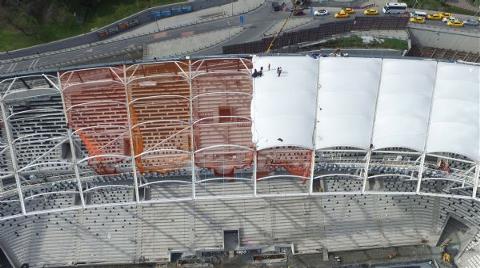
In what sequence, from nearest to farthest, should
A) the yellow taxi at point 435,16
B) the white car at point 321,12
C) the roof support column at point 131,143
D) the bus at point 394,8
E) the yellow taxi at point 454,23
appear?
the roof support column at point 131,143 → the white car at point 321,12 → the yellow taxi at point 454,23 → the bus at point 394,8 → the yellow taxi at point 435,16

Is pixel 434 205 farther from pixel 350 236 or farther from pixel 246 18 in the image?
pixel 246 18

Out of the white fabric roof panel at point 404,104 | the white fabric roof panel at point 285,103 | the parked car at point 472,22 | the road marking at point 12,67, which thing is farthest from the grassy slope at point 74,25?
the parked car at point 472,22

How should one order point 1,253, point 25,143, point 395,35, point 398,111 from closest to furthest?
point 398,111 < point 25,143 < point 1,253 < point 395,35

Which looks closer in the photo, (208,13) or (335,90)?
(335,90)

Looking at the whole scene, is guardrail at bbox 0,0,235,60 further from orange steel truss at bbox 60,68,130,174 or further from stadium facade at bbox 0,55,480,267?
orange steel truss at bbox 60,68,130,174

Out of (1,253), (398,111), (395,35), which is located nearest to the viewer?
(398,111)

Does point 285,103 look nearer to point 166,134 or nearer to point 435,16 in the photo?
point 166,134

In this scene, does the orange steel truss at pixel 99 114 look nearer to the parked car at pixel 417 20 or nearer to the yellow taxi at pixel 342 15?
the yellow taxi at pixel 342 15

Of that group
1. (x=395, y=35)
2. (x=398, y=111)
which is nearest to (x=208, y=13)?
(x=395, y=35)
